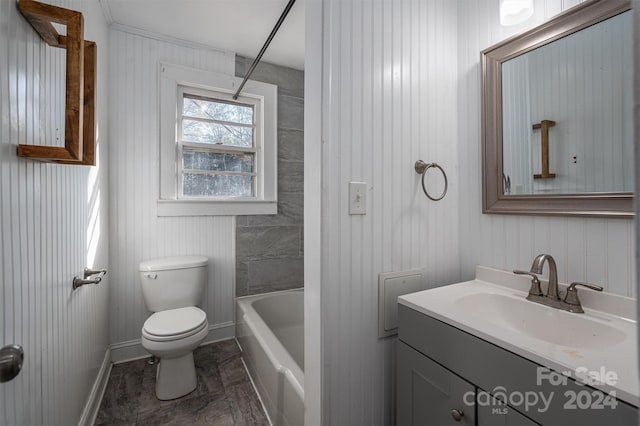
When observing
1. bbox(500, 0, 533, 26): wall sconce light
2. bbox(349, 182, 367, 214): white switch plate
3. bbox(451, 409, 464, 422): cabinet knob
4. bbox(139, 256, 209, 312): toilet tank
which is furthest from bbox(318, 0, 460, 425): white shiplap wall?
bbox(139, 256, 209, 312): toilet tank

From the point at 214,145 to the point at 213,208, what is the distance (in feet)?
1.82

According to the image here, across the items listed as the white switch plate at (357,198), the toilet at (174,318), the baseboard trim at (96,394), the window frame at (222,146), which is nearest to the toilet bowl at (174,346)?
the toilet at (174,318)

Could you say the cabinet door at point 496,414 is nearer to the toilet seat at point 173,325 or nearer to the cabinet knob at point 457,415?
the cabinet knob at point 457,415

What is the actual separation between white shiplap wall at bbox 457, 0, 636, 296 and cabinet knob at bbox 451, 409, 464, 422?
2.07 feet

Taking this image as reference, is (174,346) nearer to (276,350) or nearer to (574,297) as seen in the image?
(276,350)

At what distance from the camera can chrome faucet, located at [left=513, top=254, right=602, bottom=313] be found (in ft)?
2.96

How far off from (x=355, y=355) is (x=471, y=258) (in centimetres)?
74

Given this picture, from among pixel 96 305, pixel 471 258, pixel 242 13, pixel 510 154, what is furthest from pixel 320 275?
pixel 242 13

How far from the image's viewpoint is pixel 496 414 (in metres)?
0.70

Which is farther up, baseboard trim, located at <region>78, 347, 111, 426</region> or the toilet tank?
the toilet tank

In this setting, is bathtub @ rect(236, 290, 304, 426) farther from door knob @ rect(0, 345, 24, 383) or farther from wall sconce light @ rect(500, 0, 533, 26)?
wall sconce light @ rect(500, 0, 533, 26)

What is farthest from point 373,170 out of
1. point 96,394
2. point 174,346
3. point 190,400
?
point 96,394

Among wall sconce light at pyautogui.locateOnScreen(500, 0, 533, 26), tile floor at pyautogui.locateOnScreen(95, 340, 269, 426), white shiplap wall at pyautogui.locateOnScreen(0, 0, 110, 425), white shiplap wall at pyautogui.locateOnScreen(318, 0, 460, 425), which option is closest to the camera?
white shiplap wall at pyautogui.locateOnScreen(0, 0, 110, 425)

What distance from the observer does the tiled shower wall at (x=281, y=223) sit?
2459 mm
